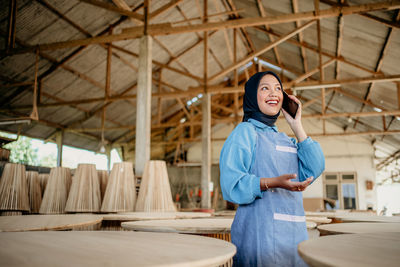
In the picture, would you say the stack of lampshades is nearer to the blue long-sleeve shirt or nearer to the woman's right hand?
the blue long-sleeve shirt

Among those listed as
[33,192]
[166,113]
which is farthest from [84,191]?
[166,113]

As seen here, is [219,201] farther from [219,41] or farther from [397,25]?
[397,25]

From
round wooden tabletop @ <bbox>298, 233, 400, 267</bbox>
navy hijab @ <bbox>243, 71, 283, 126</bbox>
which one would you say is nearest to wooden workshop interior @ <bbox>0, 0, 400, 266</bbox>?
round wooden tabletop @ <bbox>298, 233, 400, 267</bbox>

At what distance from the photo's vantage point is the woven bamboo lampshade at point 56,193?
13.9ft

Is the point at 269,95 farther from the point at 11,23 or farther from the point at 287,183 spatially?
the point at 11,23

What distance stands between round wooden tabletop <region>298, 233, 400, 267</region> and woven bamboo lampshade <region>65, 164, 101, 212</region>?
3623 mm

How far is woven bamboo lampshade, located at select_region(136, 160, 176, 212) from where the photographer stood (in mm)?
4559

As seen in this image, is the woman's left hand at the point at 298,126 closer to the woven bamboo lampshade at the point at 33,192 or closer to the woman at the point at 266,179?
the woman at the point at 266,179

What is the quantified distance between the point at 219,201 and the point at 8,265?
17.9 meters

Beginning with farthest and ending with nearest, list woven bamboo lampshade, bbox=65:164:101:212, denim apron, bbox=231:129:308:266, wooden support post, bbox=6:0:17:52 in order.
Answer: wooden support post, bbox=6:0:17:52
woven bamboo lampshade, bbox=65:164:101:212
denim apron, bbox=231:129:308:266

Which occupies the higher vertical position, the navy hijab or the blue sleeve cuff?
the navy hijab

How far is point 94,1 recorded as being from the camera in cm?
721

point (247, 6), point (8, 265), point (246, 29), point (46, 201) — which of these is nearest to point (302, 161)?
point (8, 265)

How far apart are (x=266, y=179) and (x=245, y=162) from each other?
0.15 m
